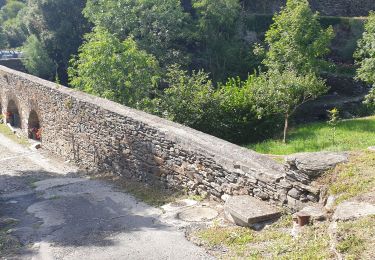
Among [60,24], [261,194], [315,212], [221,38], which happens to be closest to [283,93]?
[261,194]

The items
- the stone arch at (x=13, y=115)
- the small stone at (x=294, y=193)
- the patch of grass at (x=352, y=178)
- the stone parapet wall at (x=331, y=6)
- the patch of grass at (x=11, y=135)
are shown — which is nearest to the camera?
the patch of grass at (x=352, y=178)

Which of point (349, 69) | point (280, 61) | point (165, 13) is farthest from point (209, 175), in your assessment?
point (349, 69)

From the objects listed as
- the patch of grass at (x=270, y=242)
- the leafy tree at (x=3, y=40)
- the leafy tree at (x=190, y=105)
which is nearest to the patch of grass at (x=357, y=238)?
the patch of grass at (x=270, y=242)

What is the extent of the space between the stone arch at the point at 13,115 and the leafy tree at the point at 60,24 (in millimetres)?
8647

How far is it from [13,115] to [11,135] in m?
1.20

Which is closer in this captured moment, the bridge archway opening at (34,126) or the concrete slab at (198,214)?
the concrete slab at (198,214)

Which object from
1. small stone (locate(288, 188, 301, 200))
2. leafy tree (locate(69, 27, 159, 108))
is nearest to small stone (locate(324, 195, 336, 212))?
small stone (locate(288, 188, 301, 200))

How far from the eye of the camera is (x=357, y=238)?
4.79m

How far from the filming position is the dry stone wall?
707 cm

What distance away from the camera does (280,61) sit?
19.2m

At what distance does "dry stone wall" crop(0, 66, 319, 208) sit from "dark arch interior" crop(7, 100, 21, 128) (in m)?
4.42

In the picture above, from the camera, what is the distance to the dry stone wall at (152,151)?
707 centimetres

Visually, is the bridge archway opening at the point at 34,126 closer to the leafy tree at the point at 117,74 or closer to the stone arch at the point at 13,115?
the stone arch at the point at 13,115

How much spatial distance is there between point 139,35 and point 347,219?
2035 centimetres
